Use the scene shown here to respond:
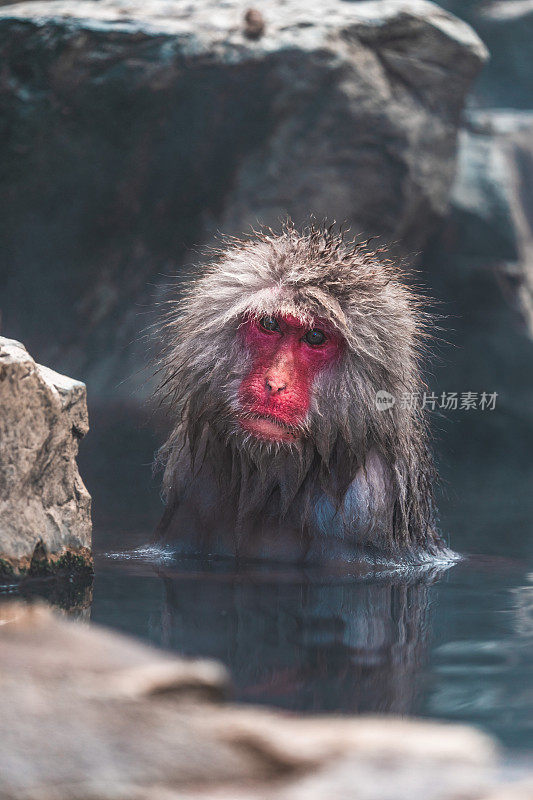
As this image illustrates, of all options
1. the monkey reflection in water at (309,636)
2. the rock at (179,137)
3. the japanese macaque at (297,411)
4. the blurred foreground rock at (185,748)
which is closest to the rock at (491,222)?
the rock at (179,137)

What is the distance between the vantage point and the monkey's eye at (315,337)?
3.18m

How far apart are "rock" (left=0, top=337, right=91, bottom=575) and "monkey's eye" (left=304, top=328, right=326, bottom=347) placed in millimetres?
733

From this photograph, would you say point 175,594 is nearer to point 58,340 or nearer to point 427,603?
point 427,603

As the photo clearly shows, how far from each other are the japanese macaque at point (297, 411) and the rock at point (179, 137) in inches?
122

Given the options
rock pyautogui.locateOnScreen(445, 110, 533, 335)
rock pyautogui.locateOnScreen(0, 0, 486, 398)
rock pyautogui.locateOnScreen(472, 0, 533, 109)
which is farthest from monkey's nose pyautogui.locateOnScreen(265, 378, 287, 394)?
rock pyautogui.locateOnScreen(472, 0, 533, 109)

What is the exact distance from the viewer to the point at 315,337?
10.4 ft

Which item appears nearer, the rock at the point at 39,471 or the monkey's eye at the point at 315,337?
the rock at the point at 39,471

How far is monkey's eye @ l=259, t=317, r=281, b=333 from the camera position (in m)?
3.17

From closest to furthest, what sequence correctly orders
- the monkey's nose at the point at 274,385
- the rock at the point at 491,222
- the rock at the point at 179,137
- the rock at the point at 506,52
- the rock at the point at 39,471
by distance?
the rock at the point at 39,471, the monkey's nose at the point at 274,385, the rock at the point at 179,137, the rock at the point at 491,222, the rock at the point at 506,52

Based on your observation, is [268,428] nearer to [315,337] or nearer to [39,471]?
[315,337]

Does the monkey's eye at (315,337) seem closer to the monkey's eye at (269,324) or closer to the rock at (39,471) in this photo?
the monkey's eye at (269,324)

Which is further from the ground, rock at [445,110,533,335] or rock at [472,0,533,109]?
rock at [472,0,533,109]

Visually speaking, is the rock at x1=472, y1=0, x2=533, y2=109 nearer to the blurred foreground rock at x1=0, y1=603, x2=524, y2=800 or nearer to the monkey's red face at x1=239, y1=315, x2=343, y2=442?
the monkey's red face at x1=239, y1=315, x2=343, y2=442

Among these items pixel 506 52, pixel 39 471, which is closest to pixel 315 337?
pixel 39 471
